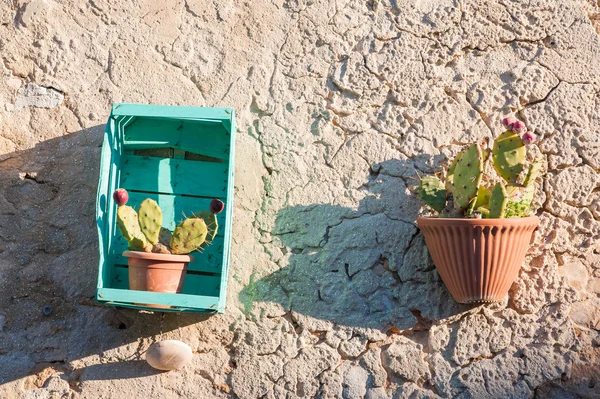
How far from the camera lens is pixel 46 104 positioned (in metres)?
2.90

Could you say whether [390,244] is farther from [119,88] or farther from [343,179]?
[119,88]

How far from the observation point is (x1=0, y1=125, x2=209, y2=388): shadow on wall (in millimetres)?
2719

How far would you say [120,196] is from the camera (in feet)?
8.35

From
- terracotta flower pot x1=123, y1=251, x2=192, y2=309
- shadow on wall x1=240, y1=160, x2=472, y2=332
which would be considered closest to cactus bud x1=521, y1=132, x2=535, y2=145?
shadow on wall x1=240, y1=160, x2=472, y2=332

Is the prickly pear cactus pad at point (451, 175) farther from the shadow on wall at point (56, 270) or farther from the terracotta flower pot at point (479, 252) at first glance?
the shadow on wall at point (56, 270)

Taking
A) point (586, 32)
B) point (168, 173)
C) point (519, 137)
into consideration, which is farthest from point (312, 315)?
point (586, 32)

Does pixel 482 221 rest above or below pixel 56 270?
above

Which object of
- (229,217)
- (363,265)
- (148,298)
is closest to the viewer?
(148,298)

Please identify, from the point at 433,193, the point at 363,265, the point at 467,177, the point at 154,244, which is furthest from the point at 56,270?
the point at 467,177

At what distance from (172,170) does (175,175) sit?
0.02 m

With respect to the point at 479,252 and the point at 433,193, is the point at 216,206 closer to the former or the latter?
the point at 433,193

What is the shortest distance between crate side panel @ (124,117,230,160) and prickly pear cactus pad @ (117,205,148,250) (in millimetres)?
343

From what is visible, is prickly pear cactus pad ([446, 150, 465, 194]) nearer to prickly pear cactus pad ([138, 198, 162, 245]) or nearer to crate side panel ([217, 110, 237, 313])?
crate side panel ([217, 110, 237, 313])

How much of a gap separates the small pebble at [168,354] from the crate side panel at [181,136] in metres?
0.71
